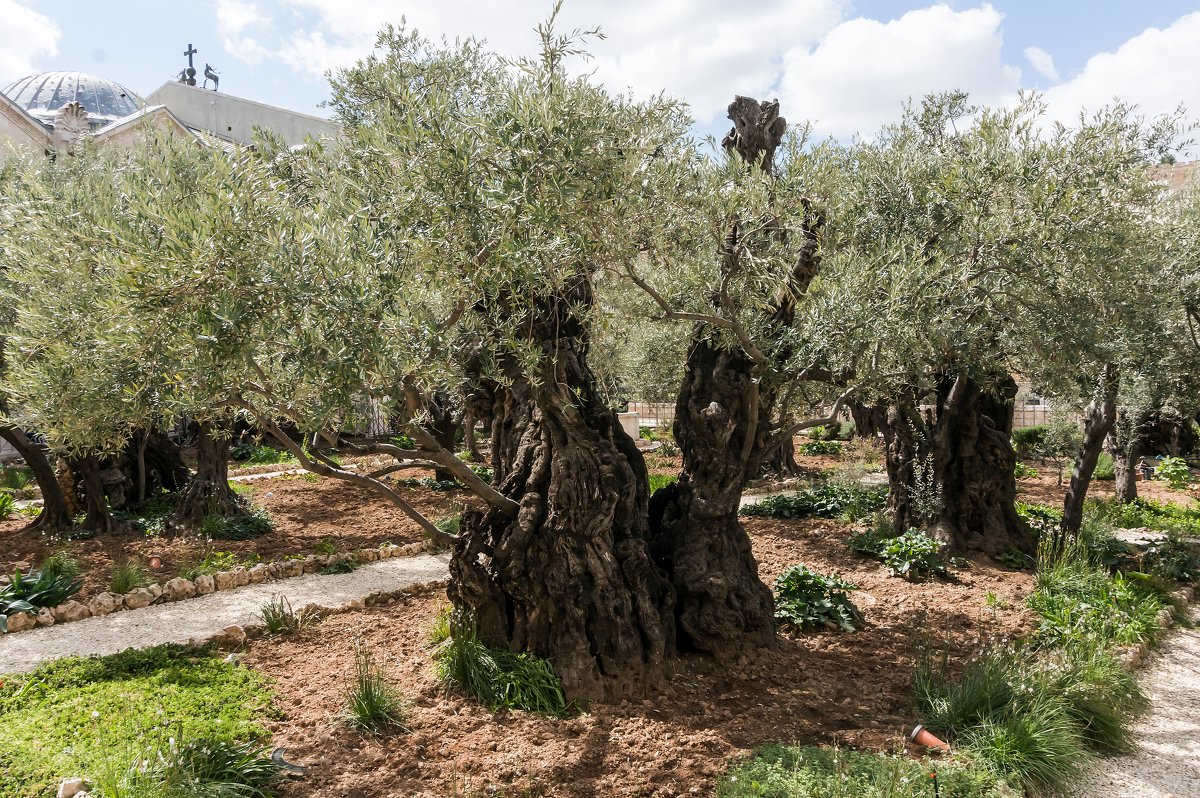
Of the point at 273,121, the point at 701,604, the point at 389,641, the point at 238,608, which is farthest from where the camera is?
the point at 273,121

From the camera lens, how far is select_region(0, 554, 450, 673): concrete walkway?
6738 millimetres

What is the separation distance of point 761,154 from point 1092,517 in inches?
336

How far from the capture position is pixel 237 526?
1127 cm

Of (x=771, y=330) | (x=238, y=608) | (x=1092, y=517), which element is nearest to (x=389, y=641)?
(x=238, y=608)

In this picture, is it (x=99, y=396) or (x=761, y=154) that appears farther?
(x=761, y=154)

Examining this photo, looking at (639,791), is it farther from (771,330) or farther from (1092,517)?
(1092,517)

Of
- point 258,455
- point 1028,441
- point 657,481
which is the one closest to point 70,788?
point 657,481

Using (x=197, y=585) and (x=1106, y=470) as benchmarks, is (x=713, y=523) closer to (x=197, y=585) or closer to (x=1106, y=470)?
(x=197, y=585)

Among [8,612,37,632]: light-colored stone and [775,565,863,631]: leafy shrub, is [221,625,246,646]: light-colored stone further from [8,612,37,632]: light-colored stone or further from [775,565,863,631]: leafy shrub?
[775,565,863,631]: leafy shrub

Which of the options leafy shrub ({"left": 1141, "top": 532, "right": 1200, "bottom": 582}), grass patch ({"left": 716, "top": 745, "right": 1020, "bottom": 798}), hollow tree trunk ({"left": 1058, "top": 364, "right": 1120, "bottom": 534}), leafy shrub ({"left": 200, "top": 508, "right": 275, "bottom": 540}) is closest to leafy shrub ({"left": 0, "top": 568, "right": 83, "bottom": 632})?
leafy shrub ({"left": 200, "top": 508, "right": 275, "bottom": 540})

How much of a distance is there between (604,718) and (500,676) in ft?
2.66

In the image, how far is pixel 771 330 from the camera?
22.1 ft

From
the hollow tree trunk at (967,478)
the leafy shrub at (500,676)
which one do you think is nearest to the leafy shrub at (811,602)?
the leafy shrub at (500,676)

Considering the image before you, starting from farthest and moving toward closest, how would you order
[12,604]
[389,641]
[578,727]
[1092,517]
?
[1092,517] → [12,604] → [389,641] → [578,727]
